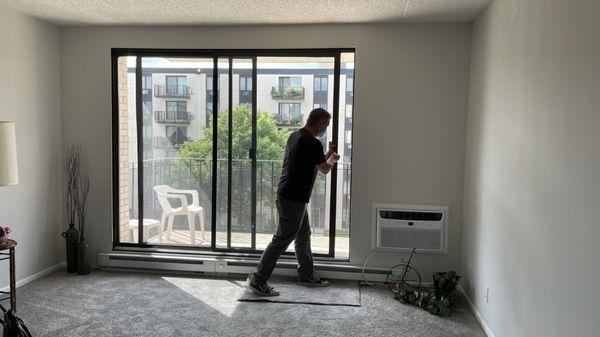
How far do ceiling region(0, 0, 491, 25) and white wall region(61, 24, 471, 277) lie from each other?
123 millimetres

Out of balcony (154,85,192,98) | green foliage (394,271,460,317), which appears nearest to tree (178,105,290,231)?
balcony (154,85,192,98)

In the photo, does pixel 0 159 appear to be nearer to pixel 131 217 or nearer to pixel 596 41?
pixel 131 217

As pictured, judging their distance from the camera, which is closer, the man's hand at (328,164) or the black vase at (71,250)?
the man's hand at (328,164)

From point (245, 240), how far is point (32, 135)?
1.99 meters

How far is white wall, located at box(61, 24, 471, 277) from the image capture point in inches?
141

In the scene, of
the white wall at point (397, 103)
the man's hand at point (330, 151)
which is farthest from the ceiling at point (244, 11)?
the man's hand at point (330, 151)

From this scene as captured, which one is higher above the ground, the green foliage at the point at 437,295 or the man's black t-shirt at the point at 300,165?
the man's black t-shirt at the point at 300,165

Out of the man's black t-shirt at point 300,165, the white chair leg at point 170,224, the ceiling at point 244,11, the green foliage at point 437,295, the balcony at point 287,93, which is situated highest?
the ceiling at point 244,11

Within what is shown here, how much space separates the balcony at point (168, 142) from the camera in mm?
3994

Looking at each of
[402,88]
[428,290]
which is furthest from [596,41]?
[428,290]

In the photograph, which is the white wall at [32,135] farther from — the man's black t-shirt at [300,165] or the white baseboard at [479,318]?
the white baseboard at [479,318]

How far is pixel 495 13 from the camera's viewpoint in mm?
2889

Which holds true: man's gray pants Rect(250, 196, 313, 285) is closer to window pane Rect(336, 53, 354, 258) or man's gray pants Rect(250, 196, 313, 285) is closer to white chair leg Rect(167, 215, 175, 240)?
window pane Rect(336, 53, 354, 258)

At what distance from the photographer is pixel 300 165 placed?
3.30 m
